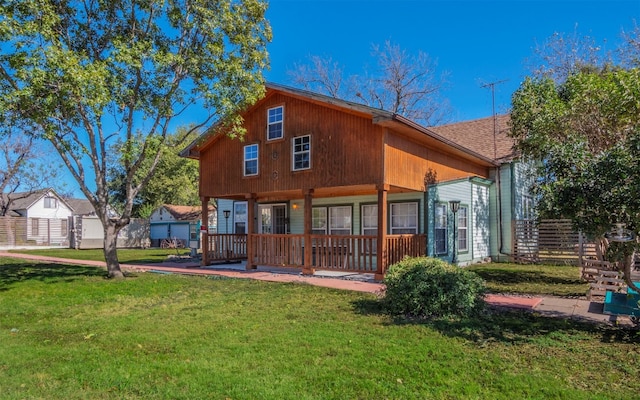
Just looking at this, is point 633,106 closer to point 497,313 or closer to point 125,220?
point 497,313

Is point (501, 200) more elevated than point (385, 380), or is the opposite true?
point (501, 200)

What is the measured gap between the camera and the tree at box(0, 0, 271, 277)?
32.3ft

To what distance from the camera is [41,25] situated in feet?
31.1

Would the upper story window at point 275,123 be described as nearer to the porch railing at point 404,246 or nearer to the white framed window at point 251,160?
the white framed window at point 251,160

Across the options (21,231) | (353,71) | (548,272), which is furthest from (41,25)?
(21,231)

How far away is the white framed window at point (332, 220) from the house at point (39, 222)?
23737 millimetres

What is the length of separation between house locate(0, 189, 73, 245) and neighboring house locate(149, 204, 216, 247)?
6267 millimetres

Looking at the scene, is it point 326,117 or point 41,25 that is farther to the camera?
point 326,117

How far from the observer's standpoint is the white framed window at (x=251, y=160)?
13688mm

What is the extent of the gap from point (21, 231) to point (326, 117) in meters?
26.6

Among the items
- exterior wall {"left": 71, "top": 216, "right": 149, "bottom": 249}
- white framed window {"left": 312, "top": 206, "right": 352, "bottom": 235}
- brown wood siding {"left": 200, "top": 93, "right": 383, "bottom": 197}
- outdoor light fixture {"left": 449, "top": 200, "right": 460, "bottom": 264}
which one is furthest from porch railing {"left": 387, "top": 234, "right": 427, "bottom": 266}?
exterior wall {"left": 71, "top": 216, "right": 149, "bottom": 249}

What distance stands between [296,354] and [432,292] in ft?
9.26

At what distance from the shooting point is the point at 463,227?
14.6 metres

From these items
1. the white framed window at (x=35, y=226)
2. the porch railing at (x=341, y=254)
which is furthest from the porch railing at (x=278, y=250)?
the white framed window at (x=35, y=226)
